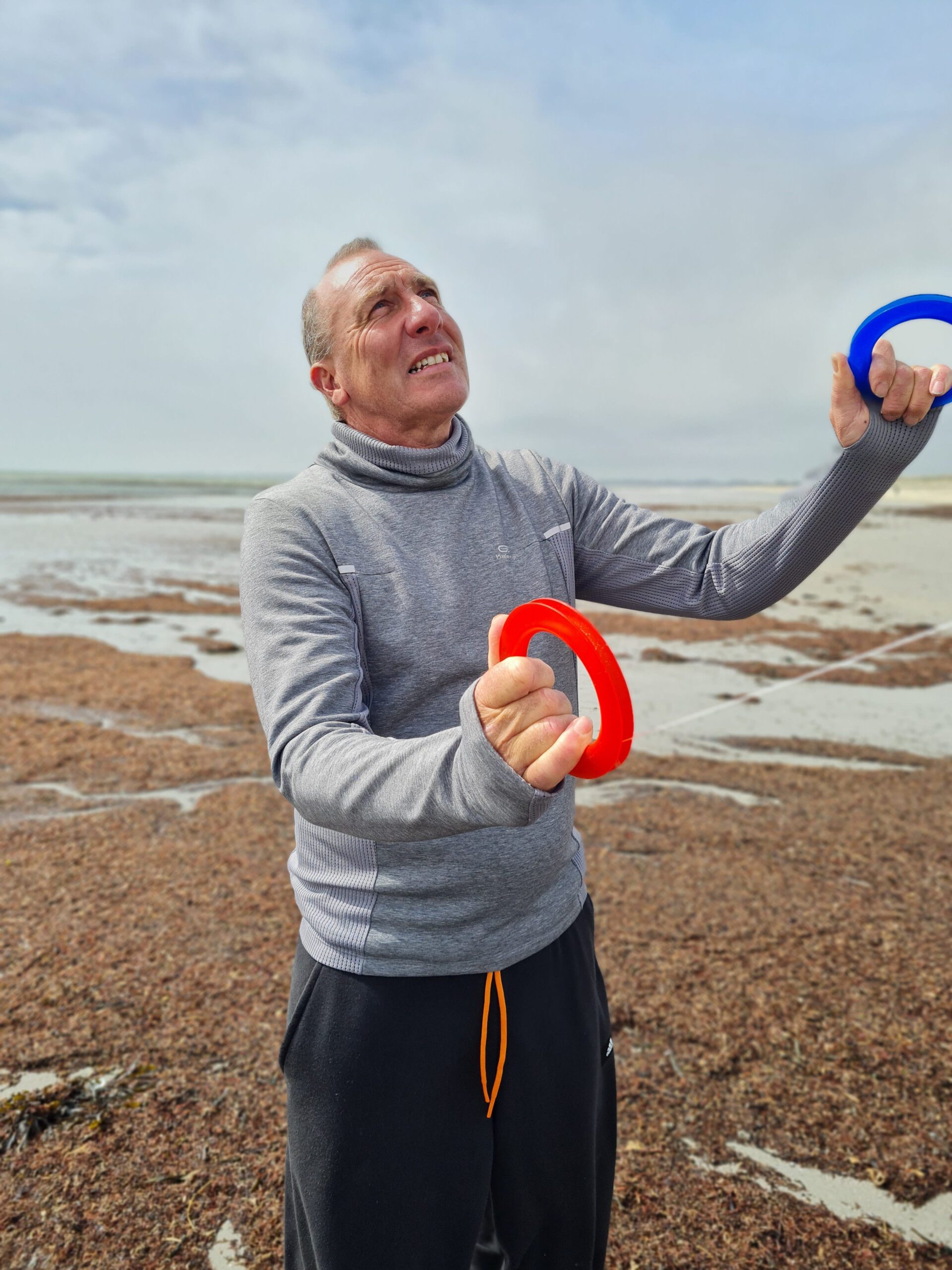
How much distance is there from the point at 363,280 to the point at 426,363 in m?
0.28

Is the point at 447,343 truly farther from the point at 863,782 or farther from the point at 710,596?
the point at 863,782

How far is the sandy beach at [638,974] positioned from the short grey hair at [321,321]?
3.52 ft

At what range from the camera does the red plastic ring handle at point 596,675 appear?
1.12m

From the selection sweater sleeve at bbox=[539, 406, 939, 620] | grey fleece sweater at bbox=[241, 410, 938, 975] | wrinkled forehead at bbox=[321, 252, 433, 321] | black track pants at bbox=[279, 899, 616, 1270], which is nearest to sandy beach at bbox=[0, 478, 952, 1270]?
sweater sleeve at bbox=[539, 406, 939, 620]

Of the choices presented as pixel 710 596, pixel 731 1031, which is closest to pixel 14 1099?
pixel 731 1031

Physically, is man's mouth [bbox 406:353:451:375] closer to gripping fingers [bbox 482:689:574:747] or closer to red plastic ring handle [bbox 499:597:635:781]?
red plastic ring handle [bbox 499:597:635:781]

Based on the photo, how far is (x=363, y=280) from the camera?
2.05m

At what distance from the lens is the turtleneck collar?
189cm

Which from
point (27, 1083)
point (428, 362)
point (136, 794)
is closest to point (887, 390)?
point (428, 362)

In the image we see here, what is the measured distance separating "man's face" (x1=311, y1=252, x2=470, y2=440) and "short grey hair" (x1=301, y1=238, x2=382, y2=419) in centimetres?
2

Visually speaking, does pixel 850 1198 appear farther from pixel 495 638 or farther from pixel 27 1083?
pixel 27 1083

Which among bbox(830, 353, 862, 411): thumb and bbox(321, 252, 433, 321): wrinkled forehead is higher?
bbox(321, 252, 433, 321): wrinkled forehead

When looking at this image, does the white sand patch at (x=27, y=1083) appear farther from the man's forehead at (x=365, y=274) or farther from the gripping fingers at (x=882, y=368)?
the gripping fingers at (x=882, y=368)

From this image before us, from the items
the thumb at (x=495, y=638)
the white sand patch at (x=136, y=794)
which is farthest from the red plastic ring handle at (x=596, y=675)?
the white sand patch at (x=136, y=794)
